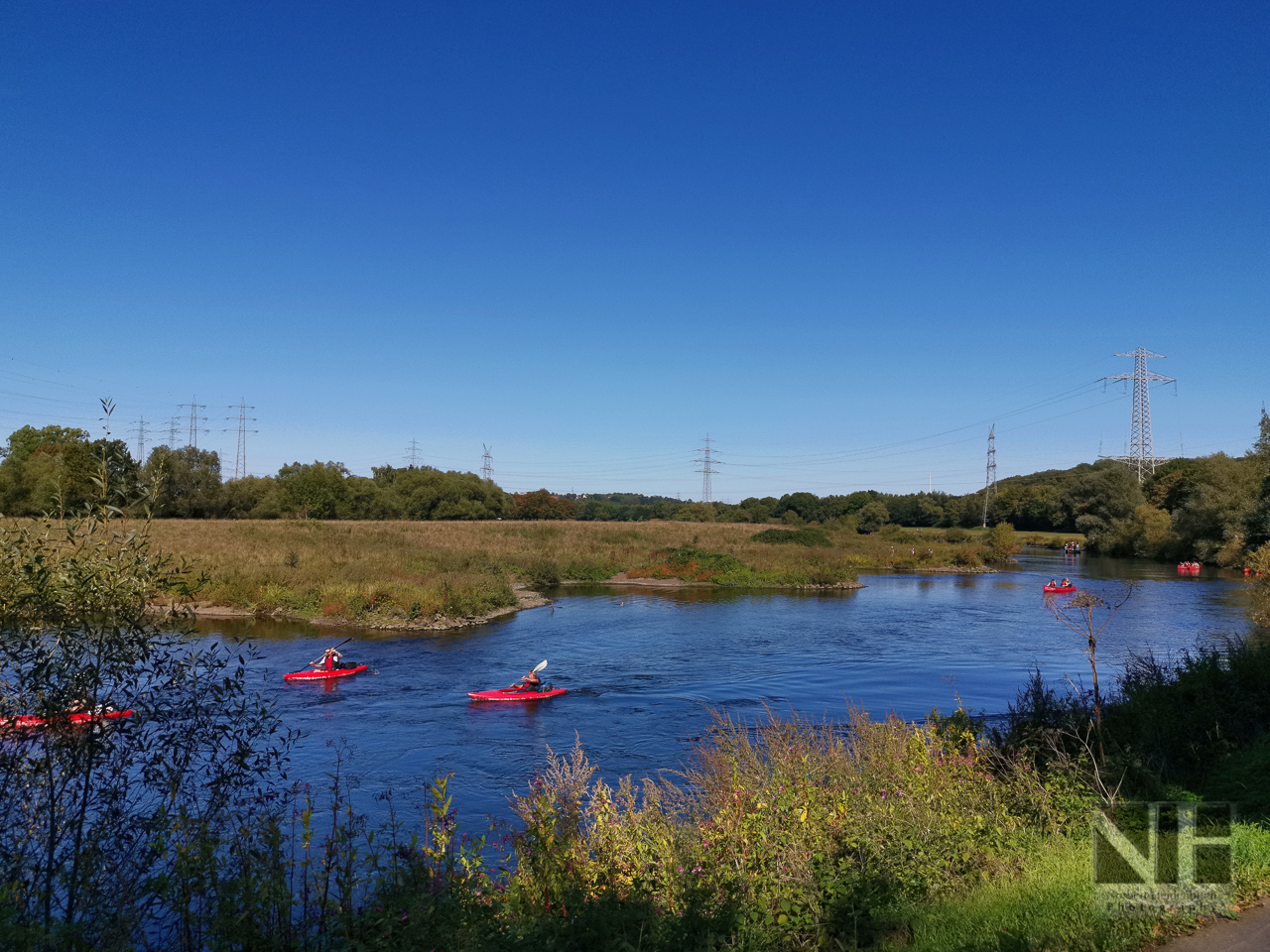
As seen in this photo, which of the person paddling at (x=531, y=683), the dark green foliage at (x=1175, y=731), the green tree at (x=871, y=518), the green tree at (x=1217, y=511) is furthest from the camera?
the green tree at (x=871, y=518)

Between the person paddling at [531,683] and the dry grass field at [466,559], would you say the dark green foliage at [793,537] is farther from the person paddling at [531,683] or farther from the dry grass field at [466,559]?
the person paddling at [531,683]

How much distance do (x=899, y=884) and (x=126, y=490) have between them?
758 cm

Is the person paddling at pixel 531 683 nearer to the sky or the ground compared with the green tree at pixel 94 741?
nearer to the ground

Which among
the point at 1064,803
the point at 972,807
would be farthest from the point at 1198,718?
the point at 972,807

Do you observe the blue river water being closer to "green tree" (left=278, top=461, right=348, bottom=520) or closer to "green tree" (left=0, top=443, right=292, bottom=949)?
"green tree" (left=0, top=443, right=292, bottom=949)

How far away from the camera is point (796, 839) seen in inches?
A: 280

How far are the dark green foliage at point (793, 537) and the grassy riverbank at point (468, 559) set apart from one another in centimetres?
32

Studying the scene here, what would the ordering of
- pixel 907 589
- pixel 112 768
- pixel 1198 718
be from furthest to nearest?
pixel 907 589, pixel 1198 718, pixel 112 768

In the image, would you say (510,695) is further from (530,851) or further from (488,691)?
(530,851)

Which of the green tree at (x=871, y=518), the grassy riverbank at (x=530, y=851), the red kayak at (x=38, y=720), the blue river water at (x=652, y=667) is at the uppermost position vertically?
the green tree at (x=871, y=518)

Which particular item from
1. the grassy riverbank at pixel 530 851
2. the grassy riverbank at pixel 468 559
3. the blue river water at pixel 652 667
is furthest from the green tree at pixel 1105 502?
the grassy riverbank at pixel 530 851

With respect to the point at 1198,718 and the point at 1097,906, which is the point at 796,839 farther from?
the point at 1198,718

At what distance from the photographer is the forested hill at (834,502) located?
1928 inches

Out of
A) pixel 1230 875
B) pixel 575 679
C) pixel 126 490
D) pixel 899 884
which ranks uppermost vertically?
pixel 126 490
